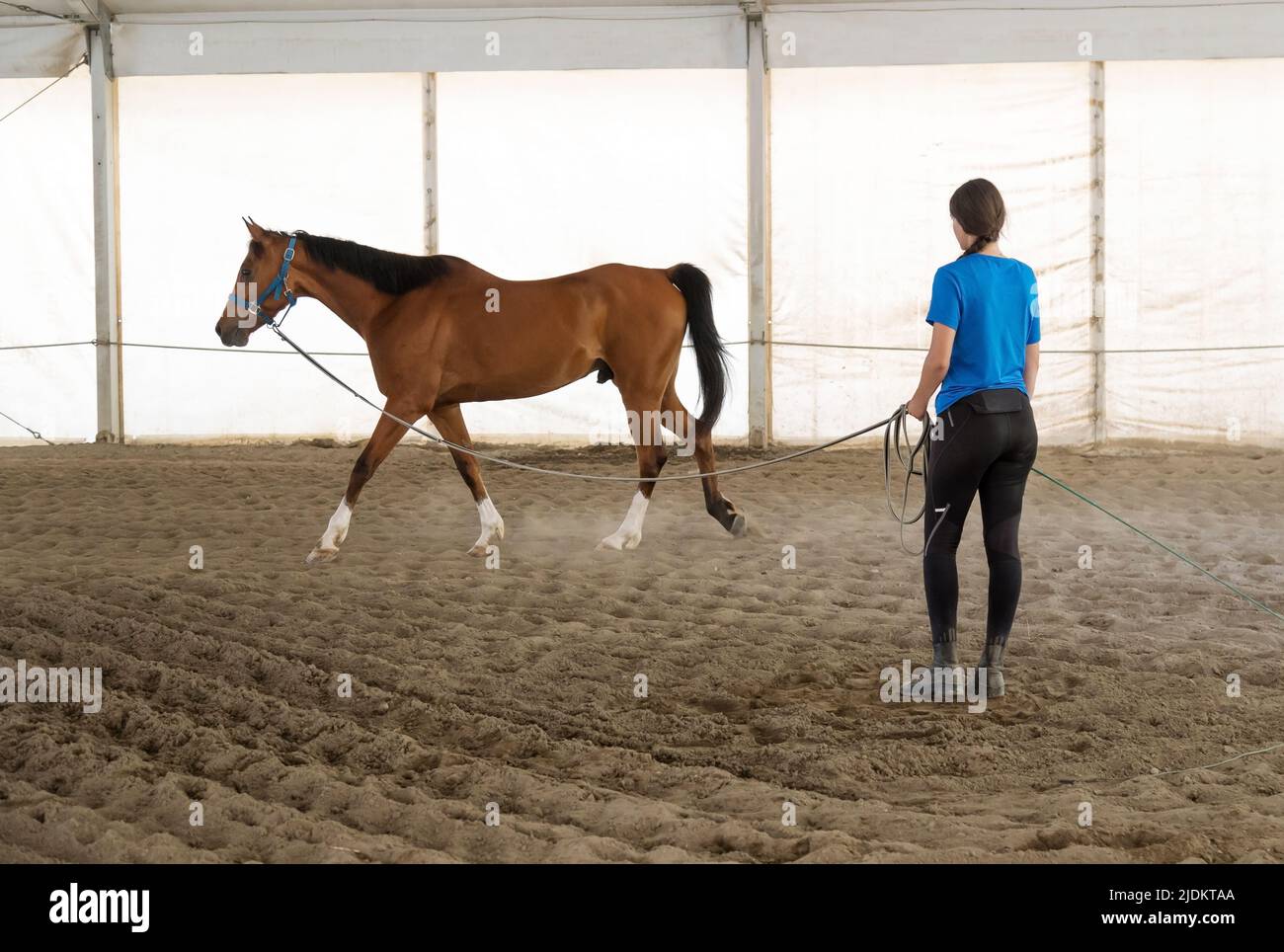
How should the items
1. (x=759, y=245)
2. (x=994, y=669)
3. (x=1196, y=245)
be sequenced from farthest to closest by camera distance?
1. (x=759, y=245)
2. (x=1196, y=245)
3. (x=994, y=669)

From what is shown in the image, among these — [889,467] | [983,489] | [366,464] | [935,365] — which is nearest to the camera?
[935,365]

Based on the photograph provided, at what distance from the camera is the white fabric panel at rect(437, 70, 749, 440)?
11.0m

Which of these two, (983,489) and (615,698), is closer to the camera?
(983,489)

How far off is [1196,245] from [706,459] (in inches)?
240

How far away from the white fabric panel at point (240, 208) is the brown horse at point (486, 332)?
193 inches

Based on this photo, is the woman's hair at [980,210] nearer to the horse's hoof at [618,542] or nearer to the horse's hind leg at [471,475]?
the horse's hoof at [618,542]

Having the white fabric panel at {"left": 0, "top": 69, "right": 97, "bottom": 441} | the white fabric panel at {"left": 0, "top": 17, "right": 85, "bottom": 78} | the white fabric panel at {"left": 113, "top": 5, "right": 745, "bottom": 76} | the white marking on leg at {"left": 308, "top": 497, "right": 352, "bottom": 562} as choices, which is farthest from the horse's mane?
the white fabric panel at {"left": 0, "top": 17, "right": 85, "bottom": 78}

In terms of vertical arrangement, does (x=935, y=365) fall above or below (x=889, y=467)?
above

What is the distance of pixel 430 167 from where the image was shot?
36.7ft

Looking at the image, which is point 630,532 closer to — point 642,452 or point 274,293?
point 642,452

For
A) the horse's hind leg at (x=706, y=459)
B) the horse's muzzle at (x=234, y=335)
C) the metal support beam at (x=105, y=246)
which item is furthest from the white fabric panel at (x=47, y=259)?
the horse's hind leg at (x=706, y=459)

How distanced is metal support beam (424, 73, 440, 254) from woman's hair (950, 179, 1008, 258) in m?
8.20

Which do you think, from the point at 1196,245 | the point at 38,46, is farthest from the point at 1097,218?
the point at 38,46

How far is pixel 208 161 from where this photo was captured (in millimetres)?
11258
